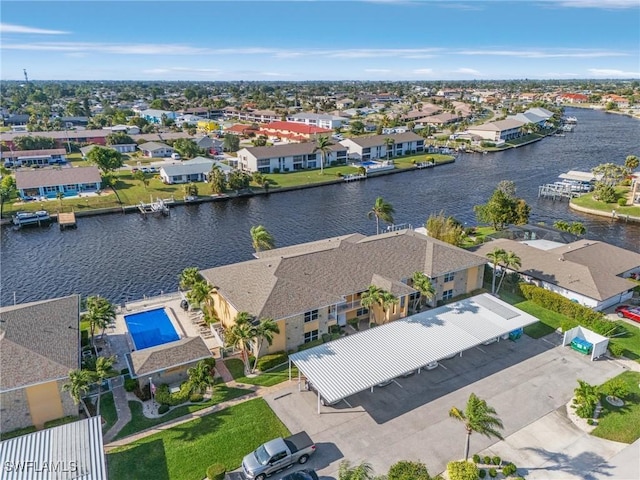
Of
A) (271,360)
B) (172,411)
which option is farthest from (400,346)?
(172,411)

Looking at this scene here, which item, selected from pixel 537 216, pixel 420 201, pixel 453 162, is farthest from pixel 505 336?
pixel 453 162

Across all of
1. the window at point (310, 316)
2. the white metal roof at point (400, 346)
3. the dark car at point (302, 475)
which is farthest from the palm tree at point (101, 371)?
the window at point (310, 316)

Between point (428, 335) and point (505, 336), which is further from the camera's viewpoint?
point (505, 336)

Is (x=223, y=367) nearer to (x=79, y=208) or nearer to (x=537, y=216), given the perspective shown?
(x=79, y=208)

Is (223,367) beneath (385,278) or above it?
beneath

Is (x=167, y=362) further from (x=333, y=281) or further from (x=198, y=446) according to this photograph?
(x=333, y=281)

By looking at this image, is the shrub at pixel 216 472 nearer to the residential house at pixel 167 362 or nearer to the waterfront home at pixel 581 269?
the residential house at pixel 167 362
